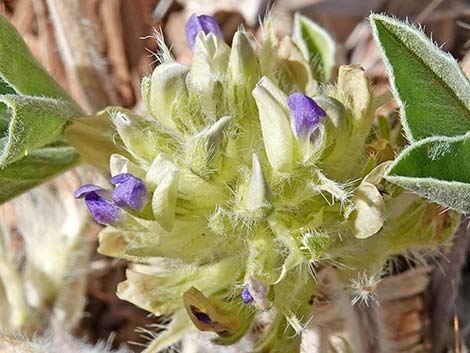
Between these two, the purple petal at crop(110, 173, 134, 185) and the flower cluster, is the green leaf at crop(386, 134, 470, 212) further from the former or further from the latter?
the purple petal at crop(110, 173, 134, 185)

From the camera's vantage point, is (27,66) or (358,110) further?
(27,66)

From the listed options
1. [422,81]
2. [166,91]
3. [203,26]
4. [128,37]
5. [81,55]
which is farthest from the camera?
[128,37]

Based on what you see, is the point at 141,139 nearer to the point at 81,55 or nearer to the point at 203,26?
the point at 203,26

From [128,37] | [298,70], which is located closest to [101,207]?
[298,70]

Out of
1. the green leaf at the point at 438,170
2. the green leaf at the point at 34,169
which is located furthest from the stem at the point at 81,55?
the green leaf at the point at 438,170

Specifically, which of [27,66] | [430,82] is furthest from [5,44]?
[430,82]

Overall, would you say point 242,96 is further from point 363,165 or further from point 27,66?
point 27,66
